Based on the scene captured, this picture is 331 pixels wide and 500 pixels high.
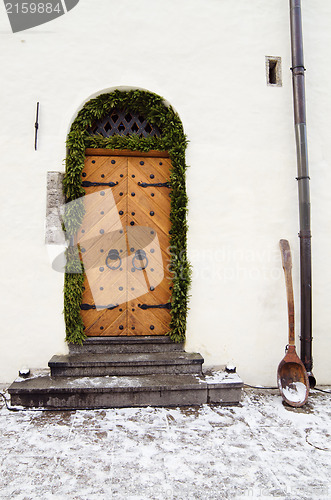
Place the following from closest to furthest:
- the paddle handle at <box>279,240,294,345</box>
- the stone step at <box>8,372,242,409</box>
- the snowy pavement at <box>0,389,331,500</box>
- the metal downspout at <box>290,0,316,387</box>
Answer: the snowy pavement at <box>0,389,331,500</box>
the stone step at <box>8,372,242,409</box>
the paddle handle at <box>279,240,294,345</box>
the metal downspout at <box>290,0,316,387</box>

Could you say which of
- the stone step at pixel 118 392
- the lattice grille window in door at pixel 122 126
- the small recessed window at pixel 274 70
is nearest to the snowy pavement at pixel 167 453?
the stone step at pixel 118 392

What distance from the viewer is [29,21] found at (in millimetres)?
4250

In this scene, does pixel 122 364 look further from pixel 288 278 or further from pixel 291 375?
pixel 288 278

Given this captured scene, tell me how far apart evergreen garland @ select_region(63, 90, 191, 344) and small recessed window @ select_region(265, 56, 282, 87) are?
4.23 ft

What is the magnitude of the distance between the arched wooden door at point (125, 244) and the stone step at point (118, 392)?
75 centimetres

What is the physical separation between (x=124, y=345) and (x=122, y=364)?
1.01ft

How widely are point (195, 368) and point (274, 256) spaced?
1.61 m

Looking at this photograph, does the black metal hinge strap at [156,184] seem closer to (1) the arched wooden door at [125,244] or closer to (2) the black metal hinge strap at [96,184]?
(1) the arched wooden door at [125,244]

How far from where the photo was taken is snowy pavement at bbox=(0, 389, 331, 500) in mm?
2383

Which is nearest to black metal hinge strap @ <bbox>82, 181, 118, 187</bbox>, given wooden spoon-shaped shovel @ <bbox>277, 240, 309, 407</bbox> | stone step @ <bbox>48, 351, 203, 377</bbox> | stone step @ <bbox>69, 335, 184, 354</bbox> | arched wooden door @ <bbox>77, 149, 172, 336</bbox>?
arched wooden door @ <bbox>77, 149, 172, 336</bbox>

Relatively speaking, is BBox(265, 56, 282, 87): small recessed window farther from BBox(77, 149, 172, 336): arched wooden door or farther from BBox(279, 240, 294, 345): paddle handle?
BBox(279, 240, 294, 345): paddle handle

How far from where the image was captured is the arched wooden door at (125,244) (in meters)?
4.29

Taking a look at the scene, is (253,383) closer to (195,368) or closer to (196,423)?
(195,368)

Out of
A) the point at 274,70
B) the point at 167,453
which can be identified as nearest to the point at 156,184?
the point at 274,70
